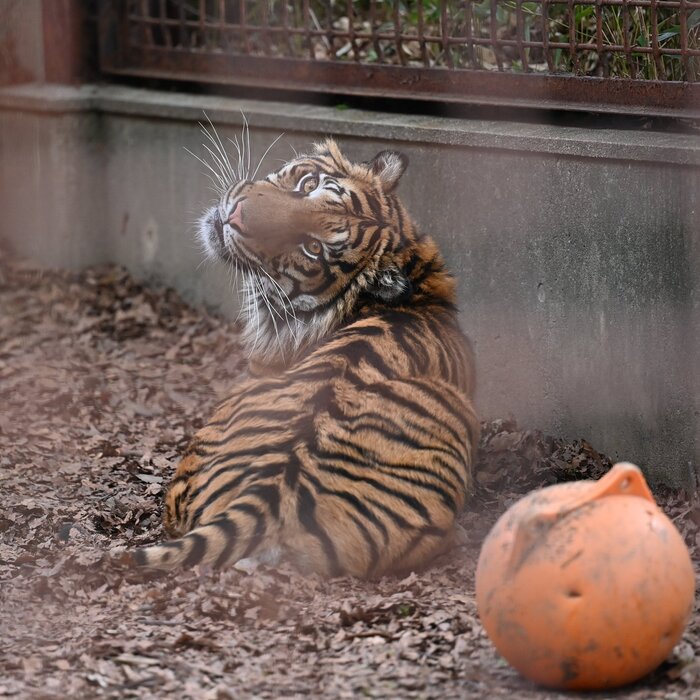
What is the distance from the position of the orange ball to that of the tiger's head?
1294mm

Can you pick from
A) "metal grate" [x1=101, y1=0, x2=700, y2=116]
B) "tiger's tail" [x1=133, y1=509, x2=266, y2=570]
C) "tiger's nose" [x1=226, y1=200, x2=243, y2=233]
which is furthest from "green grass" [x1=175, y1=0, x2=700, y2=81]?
"tiger's tail" [x1=133, y1=509, x2=266, y2=570]

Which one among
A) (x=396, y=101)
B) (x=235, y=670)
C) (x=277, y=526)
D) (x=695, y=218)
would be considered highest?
(x=396, y=101)

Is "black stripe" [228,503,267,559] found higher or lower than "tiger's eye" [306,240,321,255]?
lower

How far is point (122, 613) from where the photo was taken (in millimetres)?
3045

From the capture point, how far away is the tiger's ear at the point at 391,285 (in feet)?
12.0

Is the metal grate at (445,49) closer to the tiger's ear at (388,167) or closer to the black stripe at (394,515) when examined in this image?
the tiger's ear at (388,167)

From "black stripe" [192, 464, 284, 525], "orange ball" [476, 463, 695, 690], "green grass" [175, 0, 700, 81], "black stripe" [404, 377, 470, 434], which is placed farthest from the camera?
"green grass" [175, 0, 700, 81]

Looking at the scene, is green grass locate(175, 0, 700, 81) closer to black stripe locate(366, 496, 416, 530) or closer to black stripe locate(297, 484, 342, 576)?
black stripe locate(366, 496, 416, 530)

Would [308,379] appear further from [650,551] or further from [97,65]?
[97,65]

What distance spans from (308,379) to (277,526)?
491 mm

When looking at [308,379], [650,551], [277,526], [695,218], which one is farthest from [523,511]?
[695,218]

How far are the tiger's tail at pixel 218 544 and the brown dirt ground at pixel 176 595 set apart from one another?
45 mm

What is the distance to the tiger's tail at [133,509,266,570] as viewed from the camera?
9.93 feet

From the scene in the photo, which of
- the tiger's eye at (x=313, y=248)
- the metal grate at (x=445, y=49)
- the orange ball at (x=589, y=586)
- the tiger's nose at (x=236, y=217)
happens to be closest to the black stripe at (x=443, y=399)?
the tiger's eye at (x=313, y=248)
